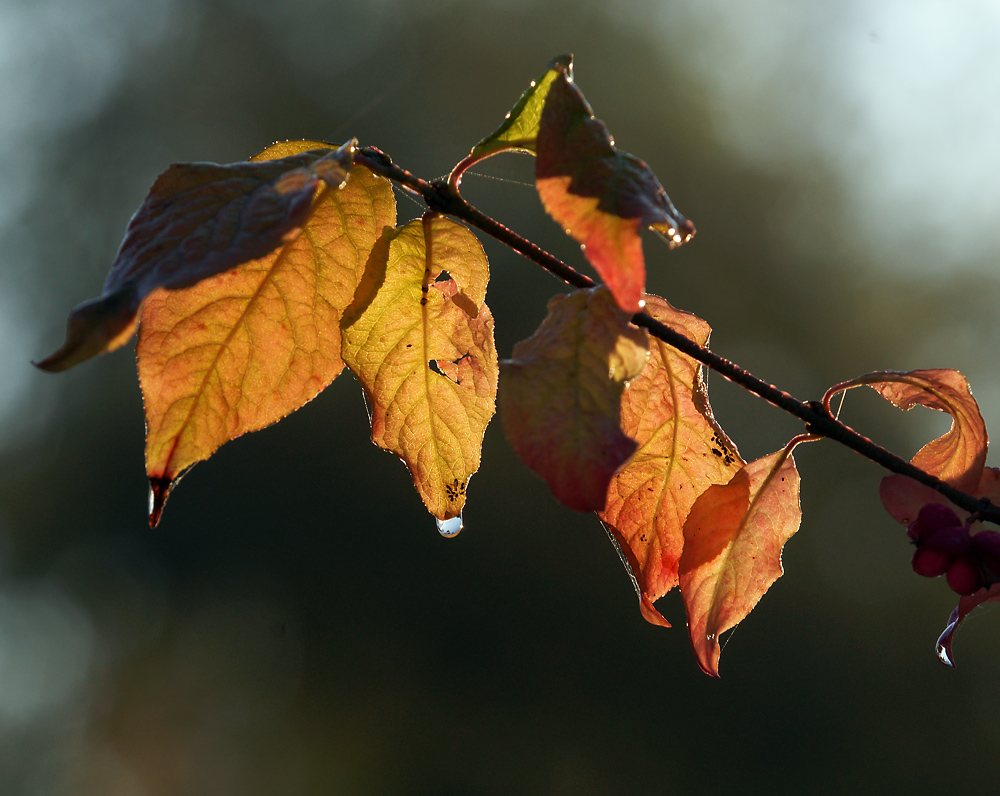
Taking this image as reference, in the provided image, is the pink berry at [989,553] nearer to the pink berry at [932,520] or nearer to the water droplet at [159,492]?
the pink berry at [932,520]

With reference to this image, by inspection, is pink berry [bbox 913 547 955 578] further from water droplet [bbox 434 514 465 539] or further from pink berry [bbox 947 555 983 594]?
water droplet [bbox 434 514 465 539]

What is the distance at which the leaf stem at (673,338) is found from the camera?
604mm

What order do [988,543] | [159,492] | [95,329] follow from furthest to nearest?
[988,543] < [159,492] < [95,329]

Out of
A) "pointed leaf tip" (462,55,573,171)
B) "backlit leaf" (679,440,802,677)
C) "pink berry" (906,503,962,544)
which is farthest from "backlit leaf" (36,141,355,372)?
"pink berry" (906,503,962,544)

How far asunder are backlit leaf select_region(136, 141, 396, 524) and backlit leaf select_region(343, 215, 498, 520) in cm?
4

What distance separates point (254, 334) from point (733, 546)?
1.78ft

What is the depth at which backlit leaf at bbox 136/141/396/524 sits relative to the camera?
61 cm

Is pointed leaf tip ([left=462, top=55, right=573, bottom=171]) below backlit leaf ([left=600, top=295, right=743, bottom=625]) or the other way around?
the other way around

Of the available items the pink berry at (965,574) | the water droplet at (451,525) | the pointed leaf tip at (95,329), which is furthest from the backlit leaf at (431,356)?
the pink berry at (965,574)

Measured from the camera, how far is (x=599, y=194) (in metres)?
0.48

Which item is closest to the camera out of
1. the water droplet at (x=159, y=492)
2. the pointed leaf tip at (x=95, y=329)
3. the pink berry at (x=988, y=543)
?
the pointed leaf tip at (x=95, y=329)

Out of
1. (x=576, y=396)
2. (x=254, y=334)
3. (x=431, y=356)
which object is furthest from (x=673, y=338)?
(x=254, y=334)

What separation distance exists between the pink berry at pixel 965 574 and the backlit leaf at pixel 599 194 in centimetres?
51

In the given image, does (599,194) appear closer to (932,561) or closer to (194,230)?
(194,230)
